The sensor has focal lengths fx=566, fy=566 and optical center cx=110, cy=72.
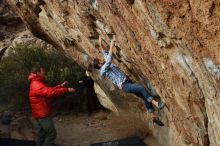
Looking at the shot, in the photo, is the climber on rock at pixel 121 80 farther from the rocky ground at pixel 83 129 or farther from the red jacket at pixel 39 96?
the rocky ground at pixel 83 129

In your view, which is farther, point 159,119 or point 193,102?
point 159,119

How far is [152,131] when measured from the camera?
13.8 m

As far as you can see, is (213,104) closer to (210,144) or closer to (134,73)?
(210,144)

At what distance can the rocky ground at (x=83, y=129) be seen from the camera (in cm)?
1462

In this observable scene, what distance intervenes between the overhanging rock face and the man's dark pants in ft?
5.91

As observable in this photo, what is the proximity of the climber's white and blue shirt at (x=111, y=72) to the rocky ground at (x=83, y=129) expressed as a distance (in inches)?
148

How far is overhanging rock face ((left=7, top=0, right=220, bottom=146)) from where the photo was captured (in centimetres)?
634

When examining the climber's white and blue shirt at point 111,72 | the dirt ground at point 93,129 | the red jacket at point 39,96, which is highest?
the climber's white and blue shirt at point 111,72

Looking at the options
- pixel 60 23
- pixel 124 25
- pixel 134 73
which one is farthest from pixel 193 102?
pixel 60 23

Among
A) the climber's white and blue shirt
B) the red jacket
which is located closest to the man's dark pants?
the red jacket

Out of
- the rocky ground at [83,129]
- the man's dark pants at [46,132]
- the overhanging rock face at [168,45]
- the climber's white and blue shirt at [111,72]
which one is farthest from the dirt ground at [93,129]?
the climber's white and blue shirt at [111,72]

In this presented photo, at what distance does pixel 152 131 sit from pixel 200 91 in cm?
653

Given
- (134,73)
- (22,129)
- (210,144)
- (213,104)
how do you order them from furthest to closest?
(22,129), (134,73), (210,144), (213,104)

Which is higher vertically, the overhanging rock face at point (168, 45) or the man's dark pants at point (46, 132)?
the overhanging rock face at point (168, 45)
